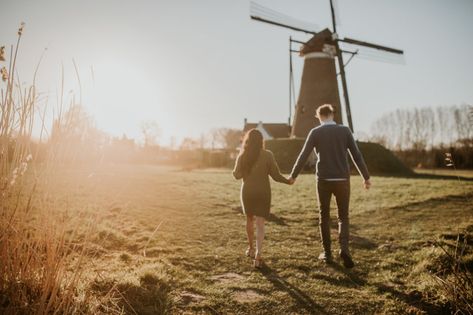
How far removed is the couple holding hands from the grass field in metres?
0.55

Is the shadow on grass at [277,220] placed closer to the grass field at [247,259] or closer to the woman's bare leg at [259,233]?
the grass field at [247,259]

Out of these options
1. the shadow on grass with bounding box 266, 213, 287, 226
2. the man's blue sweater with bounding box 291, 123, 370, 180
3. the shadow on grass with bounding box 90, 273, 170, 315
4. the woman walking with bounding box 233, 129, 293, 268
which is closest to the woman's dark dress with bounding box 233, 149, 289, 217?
the woman walking with bounding box 233, 129, 293, 268

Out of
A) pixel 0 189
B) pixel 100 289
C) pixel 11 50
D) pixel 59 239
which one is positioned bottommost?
pixel 100 289

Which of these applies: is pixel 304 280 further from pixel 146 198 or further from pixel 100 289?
pixel 146 198

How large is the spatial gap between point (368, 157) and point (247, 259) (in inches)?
947

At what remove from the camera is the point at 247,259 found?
5203 mm

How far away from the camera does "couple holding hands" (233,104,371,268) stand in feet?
16.1

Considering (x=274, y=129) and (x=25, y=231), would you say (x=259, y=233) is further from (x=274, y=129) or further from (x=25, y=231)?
(x=274, y=129)

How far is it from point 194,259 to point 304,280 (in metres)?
1.74

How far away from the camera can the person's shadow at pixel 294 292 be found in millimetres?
3494

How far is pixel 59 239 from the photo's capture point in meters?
2.50

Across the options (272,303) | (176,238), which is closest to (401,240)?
(272,303)

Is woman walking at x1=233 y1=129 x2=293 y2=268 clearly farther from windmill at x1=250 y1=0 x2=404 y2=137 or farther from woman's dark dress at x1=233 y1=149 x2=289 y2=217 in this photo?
windmill at x1=250 y1=0 x2=404 y2=137

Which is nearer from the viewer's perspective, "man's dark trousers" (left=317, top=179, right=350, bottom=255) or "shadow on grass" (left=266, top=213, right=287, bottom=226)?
"man's dark trousers" (left=317, top=179, right=350, bottom=255)
